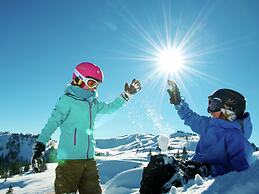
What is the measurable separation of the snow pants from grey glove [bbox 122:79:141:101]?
195cm

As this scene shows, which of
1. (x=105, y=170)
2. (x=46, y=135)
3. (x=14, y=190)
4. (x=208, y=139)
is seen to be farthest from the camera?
(x=105, y=170)

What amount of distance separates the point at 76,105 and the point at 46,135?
2.64 ft

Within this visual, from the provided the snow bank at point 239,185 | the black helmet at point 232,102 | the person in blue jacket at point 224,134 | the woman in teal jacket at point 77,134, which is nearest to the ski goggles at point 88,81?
the woman in teal jacket at point 77,134

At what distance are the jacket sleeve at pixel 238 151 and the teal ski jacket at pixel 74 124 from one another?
2609 millimetres

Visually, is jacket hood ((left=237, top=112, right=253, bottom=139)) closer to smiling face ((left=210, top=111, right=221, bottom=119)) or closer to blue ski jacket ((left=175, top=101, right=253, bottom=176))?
blue ski jacket ((left=175, top=101, right=253, bottom=176))

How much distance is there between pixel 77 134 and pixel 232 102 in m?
3.08

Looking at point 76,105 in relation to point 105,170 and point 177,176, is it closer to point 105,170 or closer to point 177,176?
point 177,176

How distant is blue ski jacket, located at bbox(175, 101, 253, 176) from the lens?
621 cm

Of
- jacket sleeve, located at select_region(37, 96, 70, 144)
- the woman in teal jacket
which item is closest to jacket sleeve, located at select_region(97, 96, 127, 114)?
the woman in teal jacket

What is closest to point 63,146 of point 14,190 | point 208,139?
point 208,139

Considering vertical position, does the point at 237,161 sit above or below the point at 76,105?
below

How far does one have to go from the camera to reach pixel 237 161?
620 cm

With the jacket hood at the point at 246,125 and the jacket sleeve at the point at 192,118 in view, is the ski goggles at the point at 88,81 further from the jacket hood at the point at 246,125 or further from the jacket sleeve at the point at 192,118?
the jacket hood at the point at 246,125

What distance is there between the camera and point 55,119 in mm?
6254
